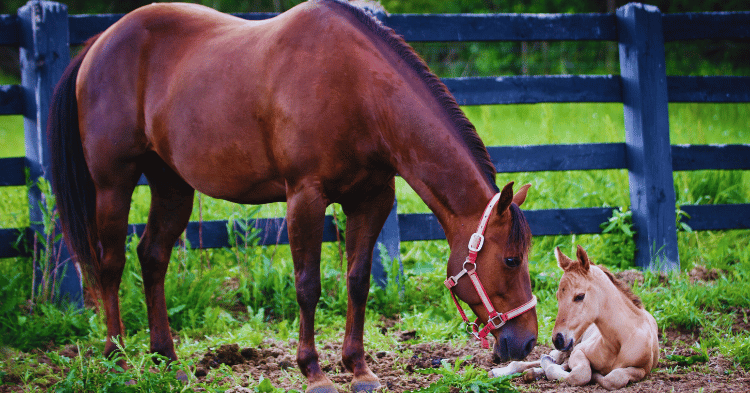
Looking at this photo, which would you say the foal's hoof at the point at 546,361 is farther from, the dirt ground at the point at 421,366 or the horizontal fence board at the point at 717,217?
the horizontal fence board at the point at 717,217

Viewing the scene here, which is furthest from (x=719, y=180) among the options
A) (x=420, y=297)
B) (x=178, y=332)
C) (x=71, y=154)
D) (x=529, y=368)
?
(x=71, y=154)

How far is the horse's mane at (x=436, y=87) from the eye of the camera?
2661 mm

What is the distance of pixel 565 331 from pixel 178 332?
2609 mm

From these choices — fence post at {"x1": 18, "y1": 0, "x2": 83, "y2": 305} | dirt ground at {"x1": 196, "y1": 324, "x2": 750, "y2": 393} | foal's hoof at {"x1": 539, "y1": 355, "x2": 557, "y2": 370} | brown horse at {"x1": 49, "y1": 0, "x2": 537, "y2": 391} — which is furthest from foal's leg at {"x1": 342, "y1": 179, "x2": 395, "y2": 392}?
fence post at {"x1": 18, "y1": 0, "x2": 83, "y2": 305}

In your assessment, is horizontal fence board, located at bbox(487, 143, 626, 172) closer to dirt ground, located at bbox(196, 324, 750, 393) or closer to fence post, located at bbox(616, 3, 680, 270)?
fence post, located at bbox(616, 3, 680, 270)

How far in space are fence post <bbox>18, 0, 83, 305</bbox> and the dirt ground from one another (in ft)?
5.34

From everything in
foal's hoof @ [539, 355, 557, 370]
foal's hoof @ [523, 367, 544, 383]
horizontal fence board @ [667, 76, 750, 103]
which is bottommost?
foal's hoof @ [523, 367, 544, 383]

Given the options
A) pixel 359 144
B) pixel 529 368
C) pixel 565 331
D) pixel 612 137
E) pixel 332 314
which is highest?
pixel 359 144

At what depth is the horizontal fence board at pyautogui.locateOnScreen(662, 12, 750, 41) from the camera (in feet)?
16.6

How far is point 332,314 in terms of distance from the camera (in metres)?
4.29

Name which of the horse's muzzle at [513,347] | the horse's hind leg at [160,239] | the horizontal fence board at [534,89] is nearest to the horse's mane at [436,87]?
the horse's muzzle at [513,347]

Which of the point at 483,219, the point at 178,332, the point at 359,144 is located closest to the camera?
the point at 483,219

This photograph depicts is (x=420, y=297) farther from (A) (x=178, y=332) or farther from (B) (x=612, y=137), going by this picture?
(B) (x=612, y=137)

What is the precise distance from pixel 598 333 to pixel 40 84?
166 inches
